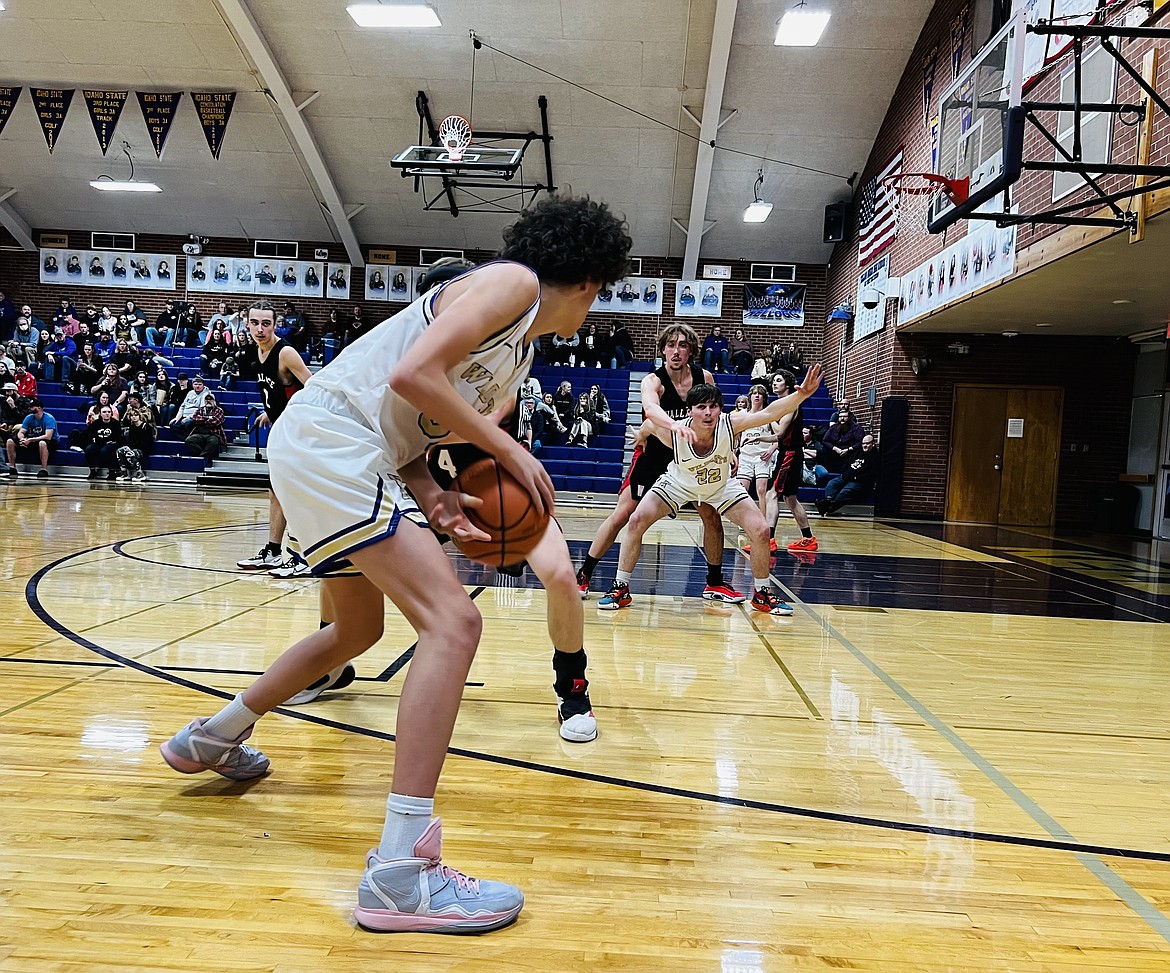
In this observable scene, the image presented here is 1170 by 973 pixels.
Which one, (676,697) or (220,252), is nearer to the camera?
(676,697)

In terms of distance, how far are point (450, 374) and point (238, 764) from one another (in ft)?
4.05

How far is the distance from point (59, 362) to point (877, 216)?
14756mm

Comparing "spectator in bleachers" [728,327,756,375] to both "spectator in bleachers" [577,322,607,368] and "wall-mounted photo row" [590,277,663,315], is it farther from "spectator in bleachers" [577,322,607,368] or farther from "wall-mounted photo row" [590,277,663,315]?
"spectator in bleachers" [577,322,607,368]

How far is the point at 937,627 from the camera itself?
4.96 metres

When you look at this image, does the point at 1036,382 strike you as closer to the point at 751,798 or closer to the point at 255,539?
the point at 255,539

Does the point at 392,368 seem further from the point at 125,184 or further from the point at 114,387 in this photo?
the point at 125,184

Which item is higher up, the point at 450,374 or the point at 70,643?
the point at 450,374

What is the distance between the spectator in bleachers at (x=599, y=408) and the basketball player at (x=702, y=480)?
33.9 ft

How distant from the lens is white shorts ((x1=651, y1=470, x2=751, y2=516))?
4977 mm

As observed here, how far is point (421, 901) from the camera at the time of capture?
1639mm

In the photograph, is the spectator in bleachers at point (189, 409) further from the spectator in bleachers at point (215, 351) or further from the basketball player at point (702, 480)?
the basketball player at point (702, 480)

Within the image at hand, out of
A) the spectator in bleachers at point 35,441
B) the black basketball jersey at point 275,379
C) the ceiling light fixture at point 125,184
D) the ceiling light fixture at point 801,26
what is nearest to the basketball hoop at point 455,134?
the ceiling light fixture at point 801,26

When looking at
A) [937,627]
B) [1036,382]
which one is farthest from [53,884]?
[1036,382]

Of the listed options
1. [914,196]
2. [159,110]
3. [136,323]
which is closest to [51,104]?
[159,110]
